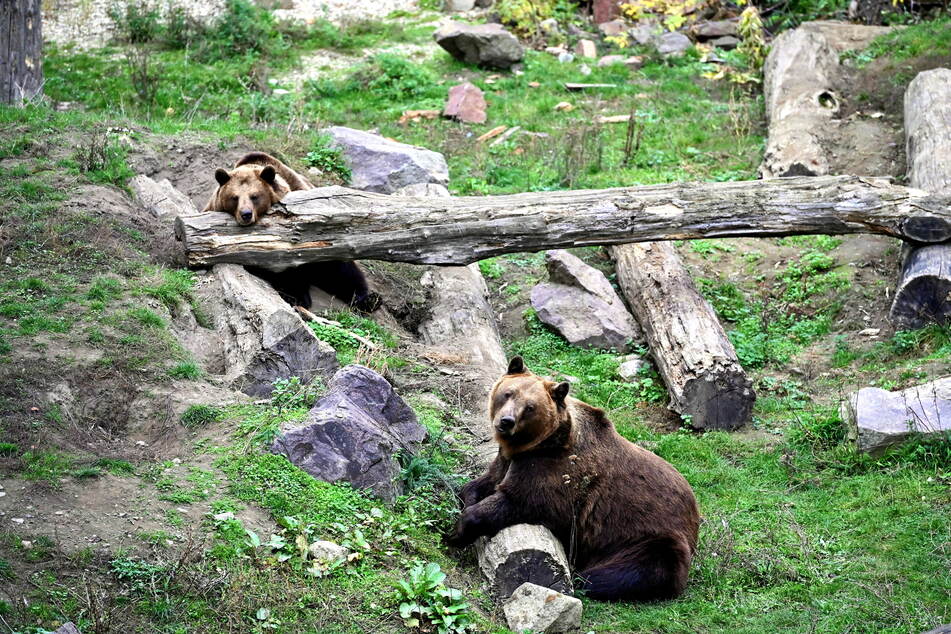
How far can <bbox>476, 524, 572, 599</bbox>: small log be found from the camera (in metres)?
6.13

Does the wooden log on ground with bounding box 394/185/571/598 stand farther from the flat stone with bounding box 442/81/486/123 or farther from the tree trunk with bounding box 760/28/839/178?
the tree trunk with bounding box 760/28/839/178

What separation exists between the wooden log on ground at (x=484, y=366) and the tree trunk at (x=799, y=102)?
4864mm

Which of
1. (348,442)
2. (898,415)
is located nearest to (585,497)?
(348,442)

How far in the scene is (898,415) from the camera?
7863 mm

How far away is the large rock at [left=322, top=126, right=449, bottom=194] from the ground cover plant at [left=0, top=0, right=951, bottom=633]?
0.47m

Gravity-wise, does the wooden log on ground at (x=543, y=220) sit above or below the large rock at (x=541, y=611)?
above

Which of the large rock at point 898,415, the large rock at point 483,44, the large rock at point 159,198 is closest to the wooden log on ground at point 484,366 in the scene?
the large rock at point 159,198

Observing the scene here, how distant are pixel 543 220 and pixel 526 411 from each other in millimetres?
3486

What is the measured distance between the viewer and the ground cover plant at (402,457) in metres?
5.34

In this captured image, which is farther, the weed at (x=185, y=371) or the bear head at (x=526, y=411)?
the weed at (x=185, y=371)

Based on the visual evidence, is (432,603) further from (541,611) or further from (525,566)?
(525,566)

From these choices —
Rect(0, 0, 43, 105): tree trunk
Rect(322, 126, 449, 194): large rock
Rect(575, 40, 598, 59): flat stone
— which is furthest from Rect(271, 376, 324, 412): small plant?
Rect(575, 40, 598, 59): flat stone

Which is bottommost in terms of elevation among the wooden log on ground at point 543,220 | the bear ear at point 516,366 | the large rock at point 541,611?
the large rock at point 541,611

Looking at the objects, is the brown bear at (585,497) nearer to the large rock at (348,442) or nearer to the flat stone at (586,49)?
the large rock at (348,442)
